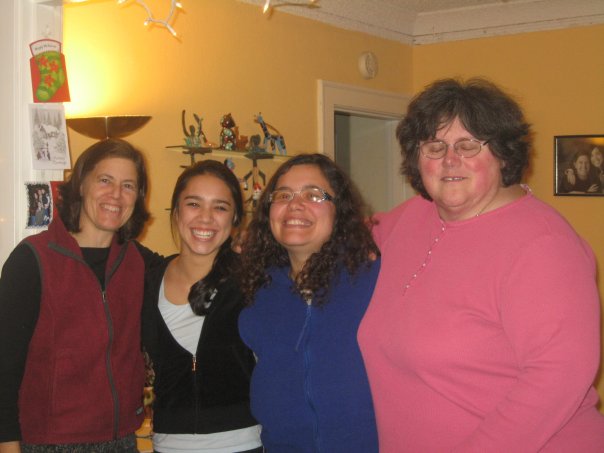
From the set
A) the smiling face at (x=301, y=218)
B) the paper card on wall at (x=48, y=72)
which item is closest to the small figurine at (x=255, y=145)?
the paper card on wall at (x=48, y=72)

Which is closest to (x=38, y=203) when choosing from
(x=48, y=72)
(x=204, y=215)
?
(x=48, y=72)

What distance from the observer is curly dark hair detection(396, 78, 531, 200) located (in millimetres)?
1568

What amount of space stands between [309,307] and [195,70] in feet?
6.81

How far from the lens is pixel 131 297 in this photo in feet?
6.51

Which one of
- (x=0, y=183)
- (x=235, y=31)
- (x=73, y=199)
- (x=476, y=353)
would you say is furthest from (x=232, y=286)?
(x=235, y=31)

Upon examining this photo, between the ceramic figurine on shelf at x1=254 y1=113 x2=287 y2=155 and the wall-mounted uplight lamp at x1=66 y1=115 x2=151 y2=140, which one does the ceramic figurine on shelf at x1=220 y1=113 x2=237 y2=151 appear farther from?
the wall-mounted uplight lamp at x1=66 y1=115 x2=151 y2=140

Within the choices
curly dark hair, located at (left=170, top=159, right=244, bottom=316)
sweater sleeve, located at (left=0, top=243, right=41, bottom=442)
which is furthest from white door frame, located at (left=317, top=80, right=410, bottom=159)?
sweater sleeve, located at (left=0, top=243, right=41, bottom=442)

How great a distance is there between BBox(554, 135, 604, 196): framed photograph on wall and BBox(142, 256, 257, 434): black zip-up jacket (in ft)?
10.4

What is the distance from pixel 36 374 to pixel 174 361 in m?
0.37

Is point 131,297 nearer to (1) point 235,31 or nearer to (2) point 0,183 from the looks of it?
(2) point 0,183

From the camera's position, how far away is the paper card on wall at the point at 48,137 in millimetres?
2363

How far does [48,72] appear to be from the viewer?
239 centimetres

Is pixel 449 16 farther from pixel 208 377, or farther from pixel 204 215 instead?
pixel 208 377

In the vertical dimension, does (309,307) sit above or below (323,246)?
below
